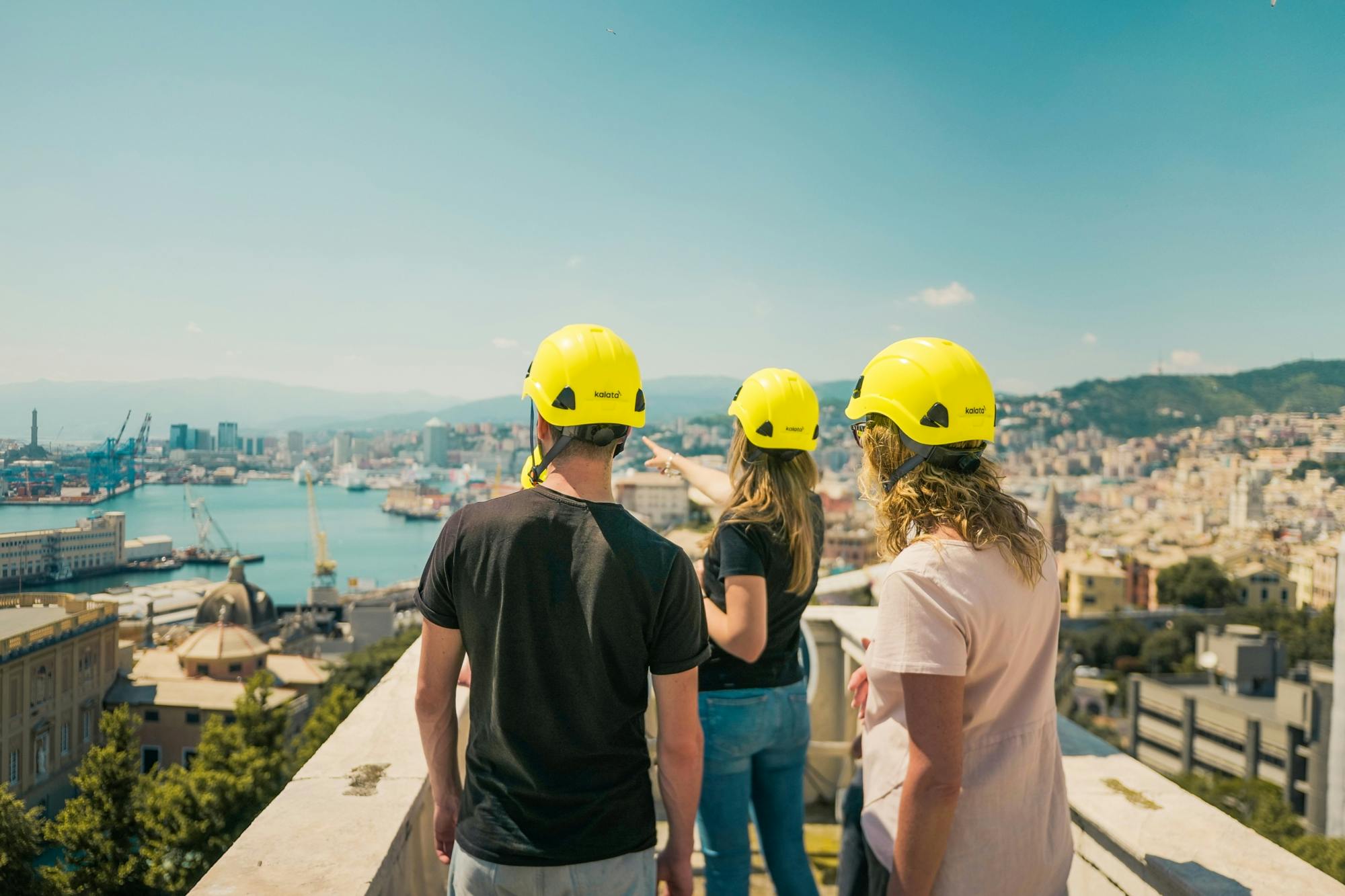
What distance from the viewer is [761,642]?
6.35 ft

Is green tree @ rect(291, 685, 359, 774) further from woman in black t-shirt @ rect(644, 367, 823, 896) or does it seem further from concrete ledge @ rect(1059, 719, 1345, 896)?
concrete ledge @ rect(1059, 719, 1345, 896)

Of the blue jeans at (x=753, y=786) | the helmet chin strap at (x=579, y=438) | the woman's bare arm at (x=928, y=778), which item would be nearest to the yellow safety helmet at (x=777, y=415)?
the blue jeans at (x=753, y=786)

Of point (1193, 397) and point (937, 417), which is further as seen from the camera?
point (1193, 397)

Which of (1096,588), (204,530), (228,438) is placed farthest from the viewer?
(1096,588)

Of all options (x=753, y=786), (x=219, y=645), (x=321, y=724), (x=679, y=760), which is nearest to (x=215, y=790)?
(x=219, y=645)

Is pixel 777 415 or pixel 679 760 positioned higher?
pixel 777 415

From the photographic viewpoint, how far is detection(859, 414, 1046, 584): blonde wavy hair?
1.27 metres

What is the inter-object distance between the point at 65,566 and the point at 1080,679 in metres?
58.0

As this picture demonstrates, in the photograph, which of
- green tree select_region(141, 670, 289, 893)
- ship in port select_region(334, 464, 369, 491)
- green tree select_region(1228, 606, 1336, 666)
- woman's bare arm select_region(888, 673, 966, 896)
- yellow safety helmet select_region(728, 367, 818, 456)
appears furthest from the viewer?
green tree select_region(1228, 606, 1336, 666)

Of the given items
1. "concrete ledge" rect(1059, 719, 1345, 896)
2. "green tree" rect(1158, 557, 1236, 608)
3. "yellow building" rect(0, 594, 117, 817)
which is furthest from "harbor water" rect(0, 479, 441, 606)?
"green tree" rect(1158, 557, 1236, 608)

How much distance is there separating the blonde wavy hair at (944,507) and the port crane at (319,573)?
52.1 m

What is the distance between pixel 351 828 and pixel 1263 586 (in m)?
75.0

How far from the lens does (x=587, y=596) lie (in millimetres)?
1261

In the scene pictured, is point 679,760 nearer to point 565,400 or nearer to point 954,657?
point 954,657
